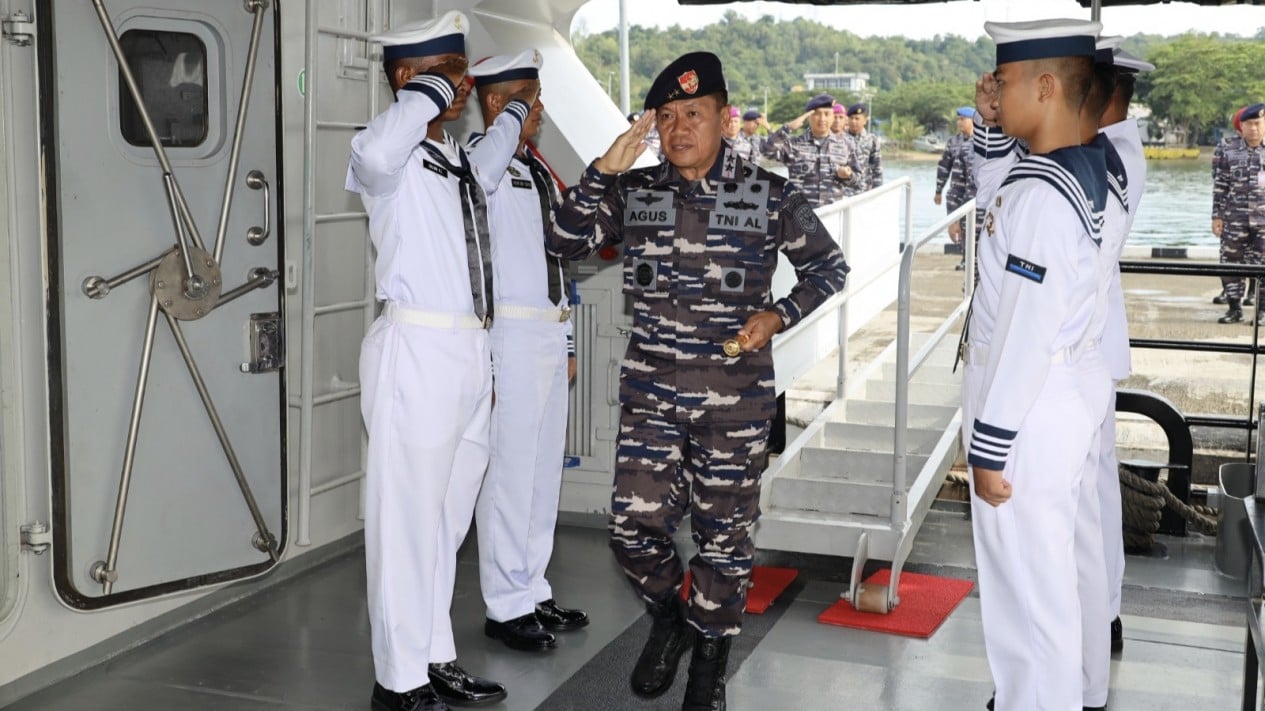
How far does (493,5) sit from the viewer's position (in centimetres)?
510

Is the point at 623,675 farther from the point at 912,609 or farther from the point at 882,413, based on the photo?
the point at 882,413

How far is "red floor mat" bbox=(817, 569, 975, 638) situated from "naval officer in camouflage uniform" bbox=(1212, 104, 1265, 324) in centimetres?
842

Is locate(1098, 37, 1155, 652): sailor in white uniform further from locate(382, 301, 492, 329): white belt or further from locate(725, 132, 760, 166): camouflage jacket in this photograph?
locate(725, 132, 760, 166): camouflage jacket

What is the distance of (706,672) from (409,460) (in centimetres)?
94

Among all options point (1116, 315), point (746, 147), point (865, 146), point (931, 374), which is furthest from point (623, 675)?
point (746, 147)

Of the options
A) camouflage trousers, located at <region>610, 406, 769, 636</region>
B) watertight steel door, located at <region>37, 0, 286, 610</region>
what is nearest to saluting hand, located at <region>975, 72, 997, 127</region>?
camouflage trousers, located at <region>610, 406, 769, 636</region>

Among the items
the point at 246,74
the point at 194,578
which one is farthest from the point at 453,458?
the point at 246,74

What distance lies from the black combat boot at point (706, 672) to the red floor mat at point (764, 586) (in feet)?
3.05

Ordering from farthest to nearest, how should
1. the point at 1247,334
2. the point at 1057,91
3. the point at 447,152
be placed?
the point at 1247,334 < the point at 447,152 < the point at 1057,91

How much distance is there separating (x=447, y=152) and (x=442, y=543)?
105cm

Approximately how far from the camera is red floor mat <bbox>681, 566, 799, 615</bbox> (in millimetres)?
4398

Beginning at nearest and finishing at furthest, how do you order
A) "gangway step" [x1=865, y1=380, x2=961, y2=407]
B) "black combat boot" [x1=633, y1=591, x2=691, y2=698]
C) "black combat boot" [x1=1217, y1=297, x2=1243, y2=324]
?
"black combat boot" [x1=633, y1=591, x2=691, y2=698], "gangway step" [x1=865, y1=380, x2=961, y2=407], "black combat boot" [x1=1217, y1=297, x2=1243, y2=324]

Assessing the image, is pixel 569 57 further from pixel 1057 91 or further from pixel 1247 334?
pixel 1247 334

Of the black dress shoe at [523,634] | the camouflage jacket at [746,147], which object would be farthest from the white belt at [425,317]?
the camouflage jacket at [746,147]
